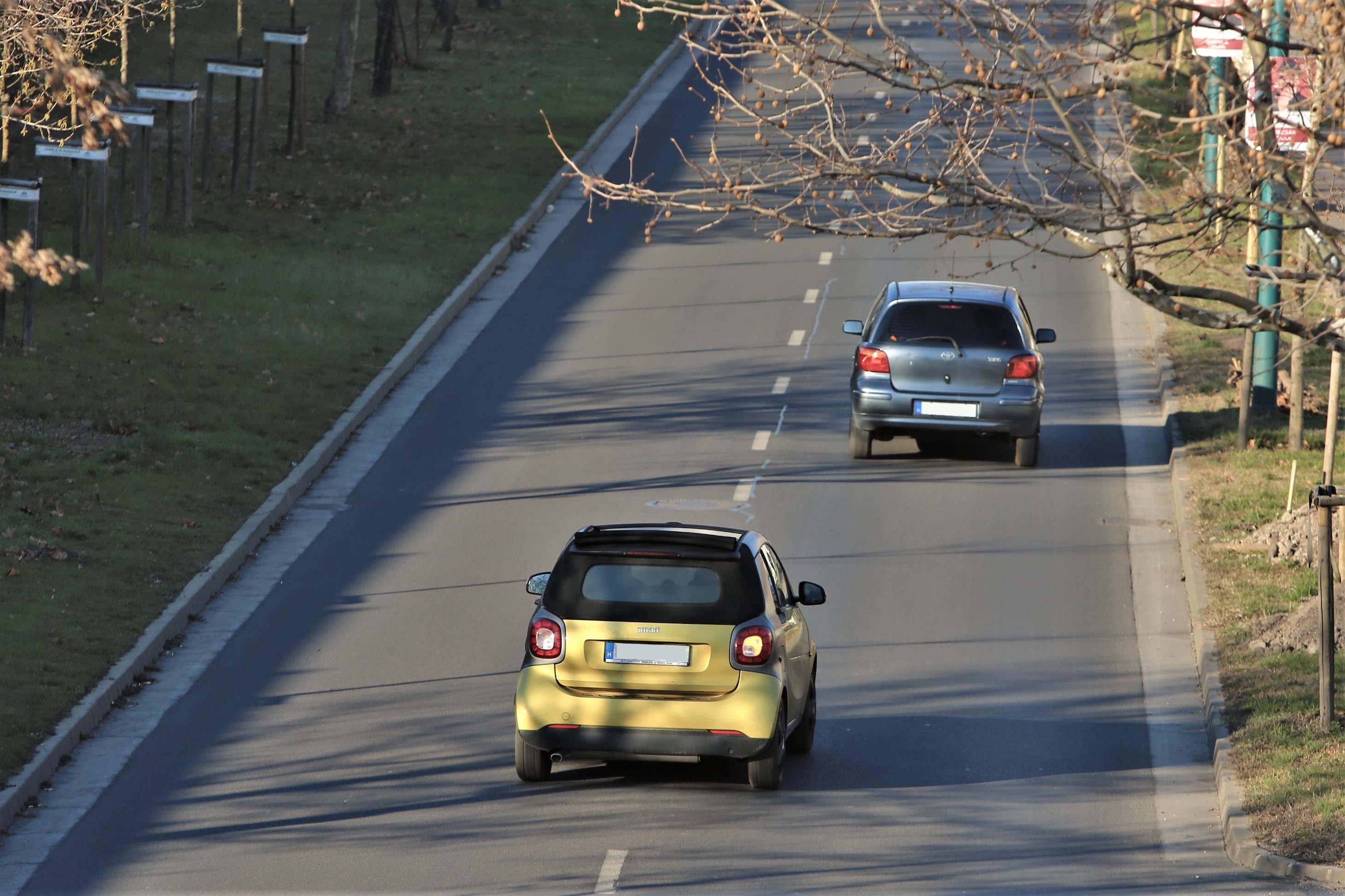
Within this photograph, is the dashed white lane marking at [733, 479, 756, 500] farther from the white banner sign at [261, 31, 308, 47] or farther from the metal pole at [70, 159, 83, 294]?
the white banner sign at [261, 31, 308, 47]

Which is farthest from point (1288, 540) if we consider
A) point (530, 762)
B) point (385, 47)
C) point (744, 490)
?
point (385, 47)

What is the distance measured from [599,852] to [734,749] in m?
1.09

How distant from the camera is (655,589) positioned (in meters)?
10.6

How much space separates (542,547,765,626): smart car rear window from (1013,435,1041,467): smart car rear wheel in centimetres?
962

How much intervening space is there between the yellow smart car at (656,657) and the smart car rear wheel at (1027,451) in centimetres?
949

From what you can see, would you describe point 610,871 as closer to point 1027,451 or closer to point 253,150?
point 1027,451

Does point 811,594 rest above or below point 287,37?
below

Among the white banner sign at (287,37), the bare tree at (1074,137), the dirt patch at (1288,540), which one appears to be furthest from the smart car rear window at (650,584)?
the white banner sign at (287,37)

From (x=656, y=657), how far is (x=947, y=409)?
31.9 ft

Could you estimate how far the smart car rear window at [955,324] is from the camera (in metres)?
19.7

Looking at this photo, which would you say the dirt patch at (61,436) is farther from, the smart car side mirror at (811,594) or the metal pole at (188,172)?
the metal pole at (188,172)

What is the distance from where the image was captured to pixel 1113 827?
34.7ft

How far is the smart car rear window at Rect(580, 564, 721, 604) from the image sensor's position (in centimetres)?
1060

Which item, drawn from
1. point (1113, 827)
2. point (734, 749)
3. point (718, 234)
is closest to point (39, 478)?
point (734, 749)
